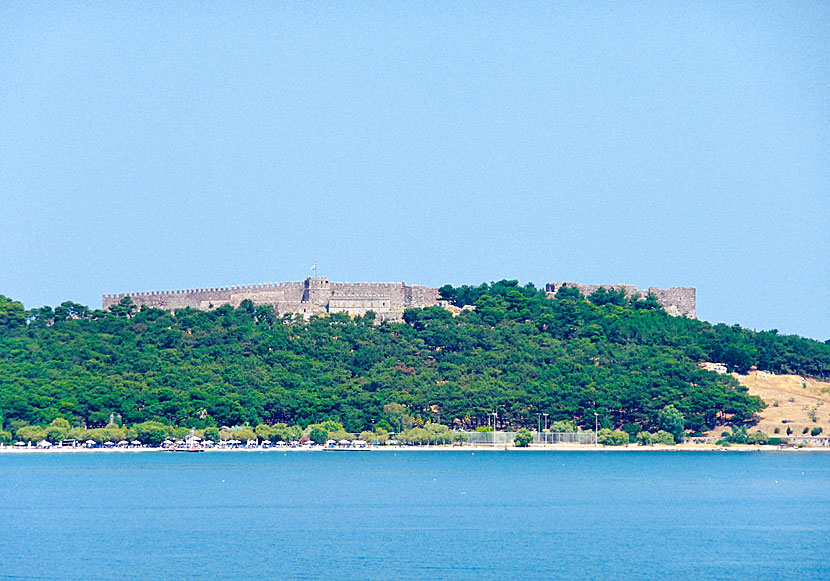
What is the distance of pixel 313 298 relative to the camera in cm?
7988

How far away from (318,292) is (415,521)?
4356 centimetres

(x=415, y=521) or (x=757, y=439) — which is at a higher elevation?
(x=757, y=439)

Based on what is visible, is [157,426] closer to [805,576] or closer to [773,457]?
[773,457]

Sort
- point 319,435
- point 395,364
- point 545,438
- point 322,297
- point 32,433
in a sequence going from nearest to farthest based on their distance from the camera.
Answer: point 32,433
point 319,435
point 545,438
point 395,364
point 322,297

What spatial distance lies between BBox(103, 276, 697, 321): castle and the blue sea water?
68.9 ft

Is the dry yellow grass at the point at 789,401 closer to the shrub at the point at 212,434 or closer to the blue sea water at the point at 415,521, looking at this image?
the blue sea water at the point at 415,521

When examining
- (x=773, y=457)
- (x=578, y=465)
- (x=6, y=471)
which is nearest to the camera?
(x=6, y=471)

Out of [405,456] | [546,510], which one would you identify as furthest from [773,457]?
[546,510]

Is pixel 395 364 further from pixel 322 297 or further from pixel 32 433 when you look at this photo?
pixel 32 433

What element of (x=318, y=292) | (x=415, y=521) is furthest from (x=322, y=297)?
(x=415, y=521)

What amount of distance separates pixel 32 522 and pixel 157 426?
26.3 meters

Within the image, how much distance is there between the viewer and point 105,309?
3339 inches

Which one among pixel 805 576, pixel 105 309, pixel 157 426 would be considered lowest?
pixel 805 576

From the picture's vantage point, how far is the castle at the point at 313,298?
3150 inches
